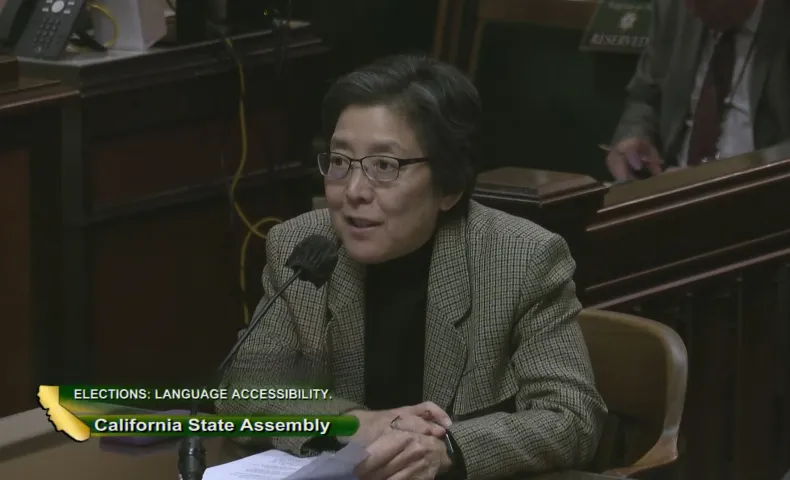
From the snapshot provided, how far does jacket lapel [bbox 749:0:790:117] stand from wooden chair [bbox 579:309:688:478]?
1740 millimetres

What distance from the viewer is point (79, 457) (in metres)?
1.76

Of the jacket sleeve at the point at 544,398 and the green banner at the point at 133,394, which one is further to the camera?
the jacket sleeve at the point at 544,398

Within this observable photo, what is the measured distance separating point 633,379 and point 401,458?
0.63m

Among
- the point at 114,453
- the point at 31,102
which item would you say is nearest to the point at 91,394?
the point at 114,453

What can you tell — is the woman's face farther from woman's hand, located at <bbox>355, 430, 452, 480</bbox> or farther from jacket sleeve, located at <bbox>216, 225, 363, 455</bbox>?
woman's hand, located at <bbox>355, 430, 452, 480</bbox>

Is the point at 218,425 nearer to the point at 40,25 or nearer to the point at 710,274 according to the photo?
the point at 710,274

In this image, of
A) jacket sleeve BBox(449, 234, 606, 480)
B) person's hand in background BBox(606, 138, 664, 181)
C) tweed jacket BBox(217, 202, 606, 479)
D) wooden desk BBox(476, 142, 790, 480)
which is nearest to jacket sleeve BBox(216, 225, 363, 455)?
tweed jacket BBox(217, 202, 606, 479)

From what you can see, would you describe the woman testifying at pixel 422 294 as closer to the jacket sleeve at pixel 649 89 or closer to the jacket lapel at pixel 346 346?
the jacket lapel at pixel 346 346

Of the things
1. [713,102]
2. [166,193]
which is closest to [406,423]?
[166,193]

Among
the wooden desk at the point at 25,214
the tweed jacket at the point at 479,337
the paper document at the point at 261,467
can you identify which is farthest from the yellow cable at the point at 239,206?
the paper document at the point at 261,467

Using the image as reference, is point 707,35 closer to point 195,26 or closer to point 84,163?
point 195,26

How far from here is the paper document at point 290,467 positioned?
152 cm

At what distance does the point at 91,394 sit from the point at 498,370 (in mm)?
657

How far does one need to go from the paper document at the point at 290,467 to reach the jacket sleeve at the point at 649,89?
235 centimetres
